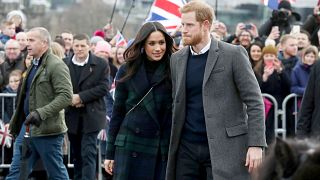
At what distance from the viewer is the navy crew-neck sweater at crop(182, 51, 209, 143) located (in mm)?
7086

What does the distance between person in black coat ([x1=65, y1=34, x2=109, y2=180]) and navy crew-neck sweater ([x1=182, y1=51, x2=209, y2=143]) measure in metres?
5.32

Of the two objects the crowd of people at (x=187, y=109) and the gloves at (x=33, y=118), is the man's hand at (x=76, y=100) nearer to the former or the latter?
the crowd of people at (x=187, y=109)

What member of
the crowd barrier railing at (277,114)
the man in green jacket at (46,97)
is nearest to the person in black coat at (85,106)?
the crowd barrier railing at (277,114)

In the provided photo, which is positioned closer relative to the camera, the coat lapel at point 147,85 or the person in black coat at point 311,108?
the coat lapel at point 147,85

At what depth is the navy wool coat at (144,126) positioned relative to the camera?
786 centimetres

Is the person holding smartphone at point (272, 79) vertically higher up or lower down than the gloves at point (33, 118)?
higher up

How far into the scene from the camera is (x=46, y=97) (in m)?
11.0

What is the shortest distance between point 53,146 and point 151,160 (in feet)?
11.2

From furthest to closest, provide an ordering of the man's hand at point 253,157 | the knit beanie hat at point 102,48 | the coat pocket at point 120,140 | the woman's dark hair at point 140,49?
the knit beanie hat at point 102,48, the coat pocket at point 120,140, the woman's dark hair at point 140,49, the man's hand at point 253,157

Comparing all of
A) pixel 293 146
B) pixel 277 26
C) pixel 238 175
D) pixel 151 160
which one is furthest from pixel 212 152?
pixel 277 26

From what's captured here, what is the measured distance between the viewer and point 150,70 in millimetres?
7926

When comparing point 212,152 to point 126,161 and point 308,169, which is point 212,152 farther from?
point 308,169

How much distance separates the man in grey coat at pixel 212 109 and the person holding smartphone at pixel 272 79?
6.08 metres

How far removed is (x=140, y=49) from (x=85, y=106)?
479cm
